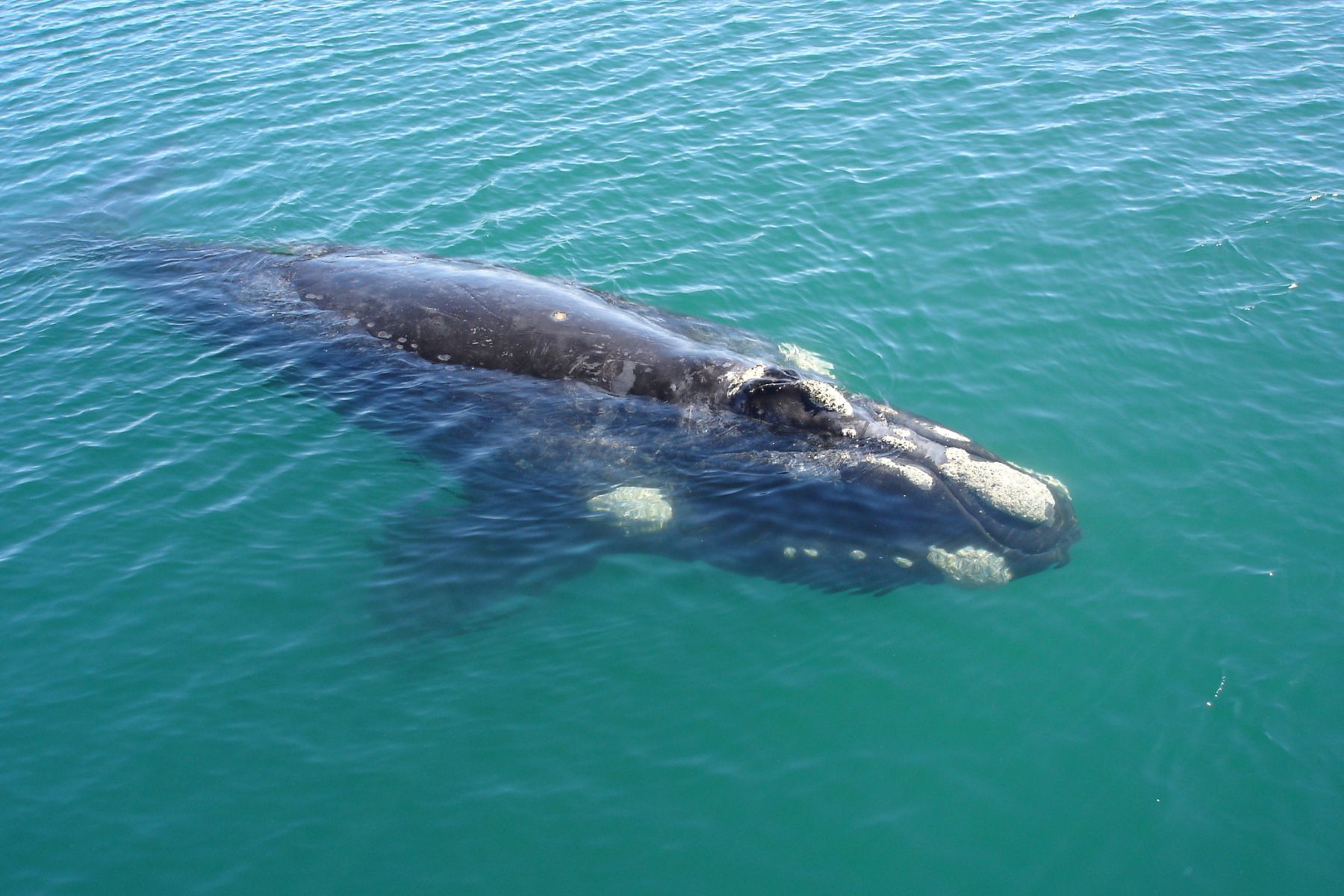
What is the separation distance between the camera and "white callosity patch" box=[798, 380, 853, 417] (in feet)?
49.3

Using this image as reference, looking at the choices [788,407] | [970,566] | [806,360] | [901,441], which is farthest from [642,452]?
[970,566]

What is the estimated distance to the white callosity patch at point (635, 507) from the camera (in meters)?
14.5

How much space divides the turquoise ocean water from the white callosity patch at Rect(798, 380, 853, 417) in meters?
3.06

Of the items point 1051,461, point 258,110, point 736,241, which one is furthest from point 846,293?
point 258,110

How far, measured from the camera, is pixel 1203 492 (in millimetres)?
15750

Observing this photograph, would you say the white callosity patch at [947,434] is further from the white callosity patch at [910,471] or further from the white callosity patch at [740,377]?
the white callosity patch at [740,377]

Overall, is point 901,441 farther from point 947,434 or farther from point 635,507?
point 635,507

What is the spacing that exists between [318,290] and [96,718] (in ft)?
30.4

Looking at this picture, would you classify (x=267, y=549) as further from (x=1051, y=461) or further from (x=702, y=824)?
(x=1051, y=461)

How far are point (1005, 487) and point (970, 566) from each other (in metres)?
1.45

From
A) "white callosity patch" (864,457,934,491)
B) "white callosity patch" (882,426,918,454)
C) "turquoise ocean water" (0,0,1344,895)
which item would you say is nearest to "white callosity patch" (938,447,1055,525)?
"white callosity patch" (864,457,934,491)

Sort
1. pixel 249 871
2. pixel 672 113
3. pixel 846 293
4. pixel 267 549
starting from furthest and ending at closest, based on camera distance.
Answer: pixel 672 113, pixel 846 293, pixel 267 549, pixel 249 871

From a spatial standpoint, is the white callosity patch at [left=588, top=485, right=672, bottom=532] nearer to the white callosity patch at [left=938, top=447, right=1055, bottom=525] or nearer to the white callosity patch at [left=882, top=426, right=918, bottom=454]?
the white callosity patch at [left=882, top=426, right=918, bottom=454]

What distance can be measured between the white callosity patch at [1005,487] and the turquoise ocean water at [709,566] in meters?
1.03
